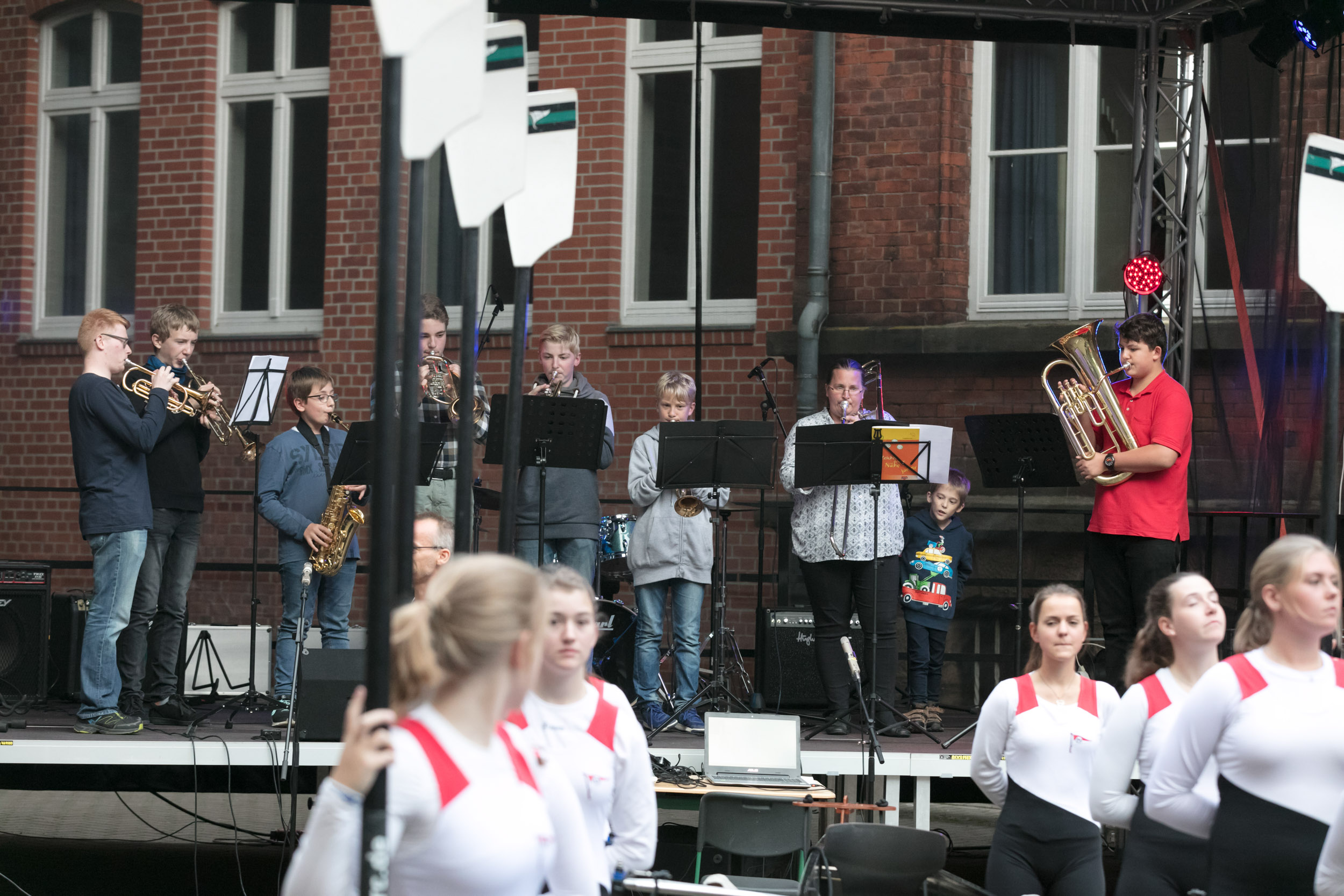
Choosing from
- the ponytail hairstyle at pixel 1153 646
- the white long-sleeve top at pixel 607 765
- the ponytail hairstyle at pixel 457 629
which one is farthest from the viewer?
the ponytail hairstyle at pixel 1153 646

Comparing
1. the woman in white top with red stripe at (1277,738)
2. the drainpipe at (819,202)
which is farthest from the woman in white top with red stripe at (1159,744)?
the drainpipe at (819,202)

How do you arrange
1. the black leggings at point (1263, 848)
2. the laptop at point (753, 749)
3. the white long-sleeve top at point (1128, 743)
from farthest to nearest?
the laptop at point (753, 749), the white long-sleeve top at point (1128, 743), the black leggings at point (1263, 848)

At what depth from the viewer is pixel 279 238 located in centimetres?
1162

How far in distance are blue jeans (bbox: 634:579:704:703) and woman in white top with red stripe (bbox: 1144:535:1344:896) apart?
3.96 meters

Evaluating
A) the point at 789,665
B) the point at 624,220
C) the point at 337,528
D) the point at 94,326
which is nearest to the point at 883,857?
the point at 789,665

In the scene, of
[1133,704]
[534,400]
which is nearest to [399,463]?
[1133,704]

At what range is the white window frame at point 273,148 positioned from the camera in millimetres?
11547

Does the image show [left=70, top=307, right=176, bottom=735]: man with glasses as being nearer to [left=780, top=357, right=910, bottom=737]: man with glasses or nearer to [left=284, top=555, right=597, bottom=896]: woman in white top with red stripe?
[left=780, top=357, right=910, bottom=737]: man with glasses

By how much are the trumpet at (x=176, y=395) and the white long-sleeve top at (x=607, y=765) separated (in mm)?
3973

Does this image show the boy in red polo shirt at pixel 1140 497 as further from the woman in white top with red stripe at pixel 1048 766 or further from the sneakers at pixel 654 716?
the sneakers at pixel 654 716

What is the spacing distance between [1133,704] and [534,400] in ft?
11.4

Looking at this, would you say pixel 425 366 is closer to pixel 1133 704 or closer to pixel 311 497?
pixel 311 497

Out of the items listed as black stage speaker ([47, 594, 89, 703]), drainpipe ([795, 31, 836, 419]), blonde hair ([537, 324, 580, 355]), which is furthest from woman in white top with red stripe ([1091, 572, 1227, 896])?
black stage speaker ([47, 594, 89, 703])

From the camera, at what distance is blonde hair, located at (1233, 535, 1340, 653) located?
3.63 metres
